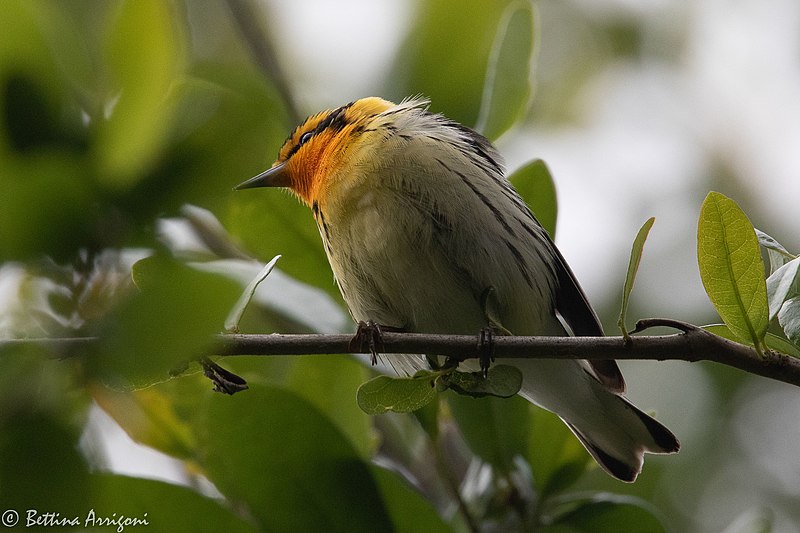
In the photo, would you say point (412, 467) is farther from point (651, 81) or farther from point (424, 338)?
point (651, 81)

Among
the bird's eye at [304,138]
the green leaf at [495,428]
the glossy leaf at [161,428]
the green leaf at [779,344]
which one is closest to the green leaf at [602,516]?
the green leaf at [495,428]

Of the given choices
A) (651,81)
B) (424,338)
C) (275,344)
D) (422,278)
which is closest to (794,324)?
(424,338)

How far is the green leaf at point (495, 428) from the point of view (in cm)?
274

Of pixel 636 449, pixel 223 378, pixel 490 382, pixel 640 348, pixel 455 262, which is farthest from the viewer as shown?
pixel 636 449

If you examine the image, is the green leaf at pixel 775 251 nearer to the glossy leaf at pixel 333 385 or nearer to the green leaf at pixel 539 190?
the green leaf at pixel 539 190

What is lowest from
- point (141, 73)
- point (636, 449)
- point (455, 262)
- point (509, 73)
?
point (636, 449)

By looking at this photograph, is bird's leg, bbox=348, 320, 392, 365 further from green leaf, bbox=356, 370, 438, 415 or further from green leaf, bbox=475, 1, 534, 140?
green leaf, bbox=475, 1, 534, 140

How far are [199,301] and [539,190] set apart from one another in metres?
2.37

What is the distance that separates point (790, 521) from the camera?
5.60 meters

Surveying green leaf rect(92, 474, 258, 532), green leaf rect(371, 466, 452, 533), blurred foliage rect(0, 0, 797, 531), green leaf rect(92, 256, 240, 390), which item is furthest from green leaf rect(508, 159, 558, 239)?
green leaf rect(92, 256, 240, 390)

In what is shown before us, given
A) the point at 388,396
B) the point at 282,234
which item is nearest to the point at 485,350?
the point at 388,396

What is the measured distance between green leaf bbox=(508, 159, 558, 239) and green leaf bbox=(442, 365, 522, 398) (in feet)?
3.16

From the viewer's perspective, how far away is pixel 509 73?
9.55ft

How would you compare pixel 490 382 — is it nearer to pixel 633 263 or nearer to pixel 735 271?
pixel 633 263
